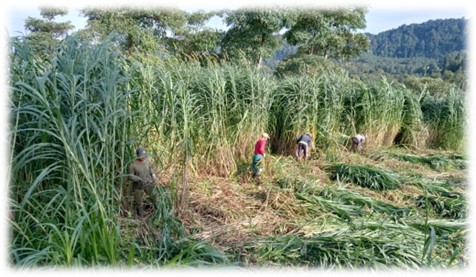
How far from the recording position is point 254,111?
482cm

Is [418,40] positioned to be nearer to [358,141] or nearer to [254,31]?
[254,31]

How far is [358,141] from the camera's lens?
6113mm

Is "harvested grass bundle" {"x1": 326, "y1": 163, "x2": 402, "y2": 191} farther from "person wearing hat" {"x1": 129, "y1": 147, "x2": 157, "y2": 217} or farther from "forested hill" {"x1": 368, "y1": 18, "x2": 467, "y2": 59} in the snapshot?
"forested hill" {"x1": 368, "y1": 18, "x2": 467, "y2": 59}

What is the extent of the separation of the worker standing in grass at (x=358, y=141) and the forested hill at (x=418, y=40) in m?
70.3

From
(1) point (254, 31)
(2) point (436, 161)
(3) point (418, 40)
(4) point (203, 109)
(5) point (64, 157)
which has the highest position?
(3) point (418, 40)

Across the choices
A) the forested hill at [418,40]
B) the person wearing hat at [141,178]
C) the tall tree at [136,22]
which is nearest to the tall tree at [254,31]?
the tall tree at [136,22]

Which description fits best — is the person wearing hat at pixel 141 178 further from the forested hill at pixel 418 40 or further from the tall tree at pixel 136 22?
the forested hill at pixel 418 40

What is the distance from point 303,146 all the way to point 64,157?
12.5 feet

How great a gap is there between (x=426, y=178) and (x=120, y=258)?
181 inches

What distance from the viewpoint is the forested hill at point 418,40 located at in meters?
67.3

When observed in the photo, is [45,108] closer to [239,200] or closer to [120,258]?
[120,258]

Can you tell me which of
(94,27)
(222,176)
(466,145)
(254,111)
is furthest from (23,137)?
(94,27)

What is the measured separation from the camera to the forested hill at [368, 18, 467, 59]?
6731cm

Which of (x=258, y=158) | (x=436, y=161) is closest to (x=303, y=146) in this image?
(x=258, y=158)
